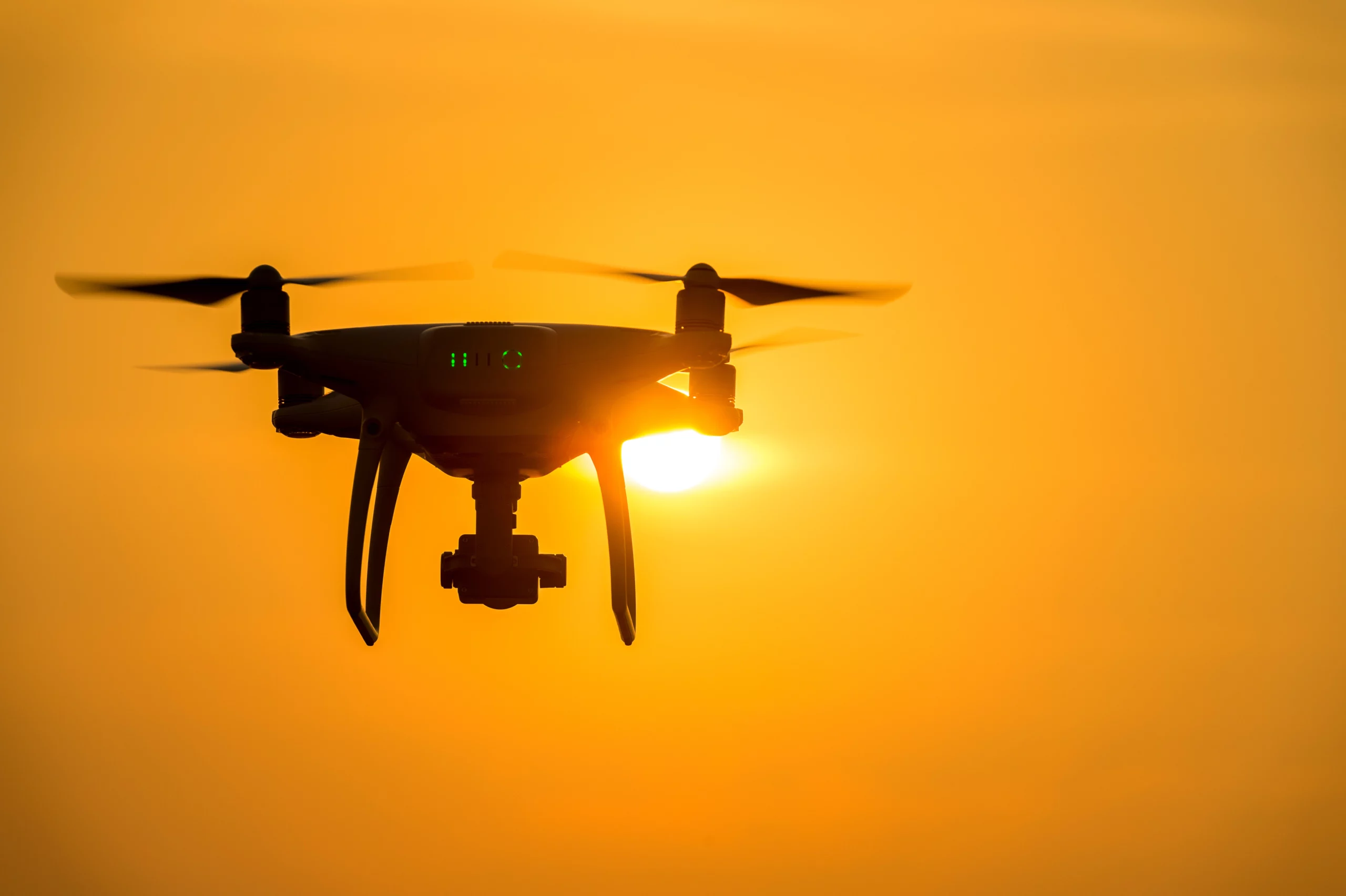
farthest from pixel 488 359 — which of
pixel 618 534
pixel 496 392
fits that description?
pixel 618 534

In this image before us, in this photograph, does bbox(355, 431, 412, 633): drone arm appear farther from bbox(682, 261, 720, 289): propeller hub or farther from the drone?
bbox(682, 261, 720, 289): propeller hub

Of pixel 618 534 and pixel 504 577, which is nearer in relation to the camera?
pixel 618 534

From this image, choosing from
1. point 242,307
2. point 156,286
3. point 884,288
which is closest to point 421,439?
point 242,307

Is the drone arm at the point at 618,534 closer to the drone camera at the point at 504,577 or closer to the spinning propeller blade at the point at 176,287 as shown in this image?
the drone camera at the point at 504,577

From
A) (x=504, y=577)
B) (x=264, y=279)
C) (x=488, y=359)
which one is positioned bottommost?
(x=504, y=577)

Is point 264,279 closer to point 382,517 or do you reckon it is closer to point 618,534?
point 382,517

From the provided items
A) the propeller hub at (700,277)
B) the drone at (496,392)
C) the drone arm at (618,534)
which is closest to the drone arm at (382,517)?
the drone at (496,392)

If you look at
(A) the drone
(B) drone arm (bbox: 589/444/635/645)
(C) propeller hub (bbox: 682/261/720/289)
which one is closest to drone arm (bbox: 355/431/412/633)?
(A) the drone
